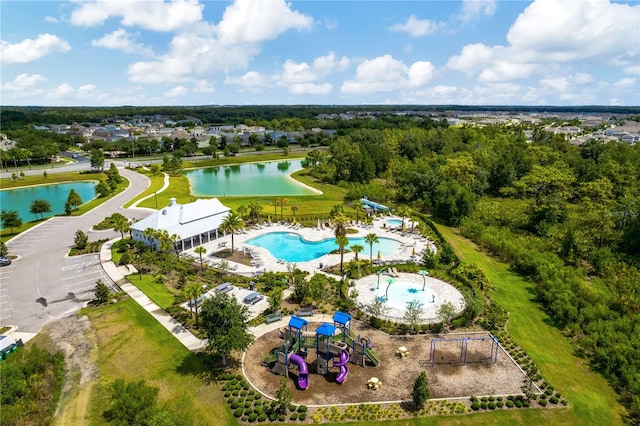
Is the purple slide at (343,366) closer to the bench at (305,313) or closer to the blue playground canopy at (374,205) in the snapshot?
the bench at (305,313)

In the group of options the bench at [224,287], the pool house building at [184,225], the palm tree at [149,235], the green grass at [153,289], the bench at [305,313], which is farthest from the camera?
the pool house building at [184,225]

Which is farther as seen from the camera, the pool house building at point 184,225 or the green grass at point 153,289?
the pool house building at point 184,225

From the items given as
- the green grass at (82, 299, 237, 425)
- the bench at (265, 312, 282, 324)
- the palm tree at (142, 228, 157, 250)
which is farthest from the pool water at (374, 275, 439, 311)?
the palm tree at (142, 228, 157, 250)

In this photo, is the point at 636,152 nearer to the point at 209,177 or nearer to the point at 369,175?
the point at 369,175

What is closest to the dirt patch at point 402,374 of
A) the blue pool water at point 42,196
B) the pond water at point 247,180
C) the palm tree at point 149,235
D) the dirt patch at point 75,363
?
the dirt patch at point 75,363

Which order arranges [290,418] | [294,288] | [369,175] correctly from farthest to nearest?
1. [369,175]
2. [294,288]
3. [290,418]

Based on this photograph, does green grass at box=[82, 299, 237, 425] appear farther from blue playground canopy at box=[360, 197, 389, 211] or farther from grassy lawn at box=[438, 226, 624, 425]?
blue playground canopy at box=[360, 197, 389, 211]

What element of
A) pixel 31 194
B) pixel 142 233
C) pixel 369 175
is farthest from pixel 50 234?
pixel 369 175

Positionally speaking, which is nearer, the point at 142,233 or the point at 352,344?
the point at 352,344
